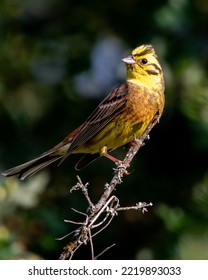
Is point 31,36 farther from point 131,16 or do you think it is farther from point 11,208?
point 11,208

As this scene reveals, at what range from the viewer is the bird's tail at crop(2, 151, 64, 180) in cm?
597

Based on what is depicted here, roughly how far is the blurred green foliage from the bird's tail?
1328 mm

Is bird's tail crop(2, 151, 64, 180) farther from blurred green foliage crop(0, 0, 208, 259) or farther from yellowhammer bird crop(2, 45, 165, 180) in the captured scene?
blurred green foliage crop(0, 0, 208, 259)

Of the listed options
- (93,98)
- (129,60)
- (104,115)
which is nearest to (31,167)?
(104,115)

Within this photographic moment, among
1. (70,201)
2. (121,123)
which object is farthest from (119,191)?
(121,123)

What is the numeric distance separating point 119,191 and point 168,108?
0.96 meters

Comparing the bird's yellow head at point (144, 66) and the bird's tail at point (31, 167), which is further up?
the bird's yellow head at point (144, 66)

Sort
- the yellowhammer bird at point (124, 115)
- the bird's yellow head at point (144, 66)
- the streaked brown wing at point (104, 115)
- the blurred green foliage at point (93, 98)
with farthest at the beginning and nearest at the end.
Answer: the blurred green foliage at point (93, 98) < the bird's yellow head at point (144, 66) < the streaked brown wing at point (104, 115) < the yellowhammer bird at point (124, 115)

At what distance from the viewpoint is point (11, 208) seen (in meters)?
7.30

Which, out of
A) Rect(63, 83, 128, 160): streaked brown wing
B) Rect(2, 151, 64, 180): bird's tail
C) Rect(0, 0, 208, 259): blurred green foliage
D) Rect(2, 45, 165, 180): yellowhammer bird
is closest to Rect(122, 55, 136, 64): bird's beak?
Rect(2, 45, 165, 180): yellowhammer bird

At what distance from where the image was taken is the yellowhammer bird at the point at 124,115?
250 inches

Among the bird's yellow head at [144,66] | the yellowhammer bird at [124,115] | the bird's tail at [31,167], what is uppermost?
the bird's yellow head at [144,66]

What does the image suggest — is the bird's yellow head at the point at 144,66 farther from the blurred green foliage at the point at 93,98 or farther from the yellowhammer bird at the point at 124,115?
the blurred green foliage at the point at 93,98

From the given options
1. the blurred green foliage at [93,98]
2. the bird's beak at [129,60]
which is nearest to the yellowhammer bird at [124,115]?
the bird's beak at [129,60]
